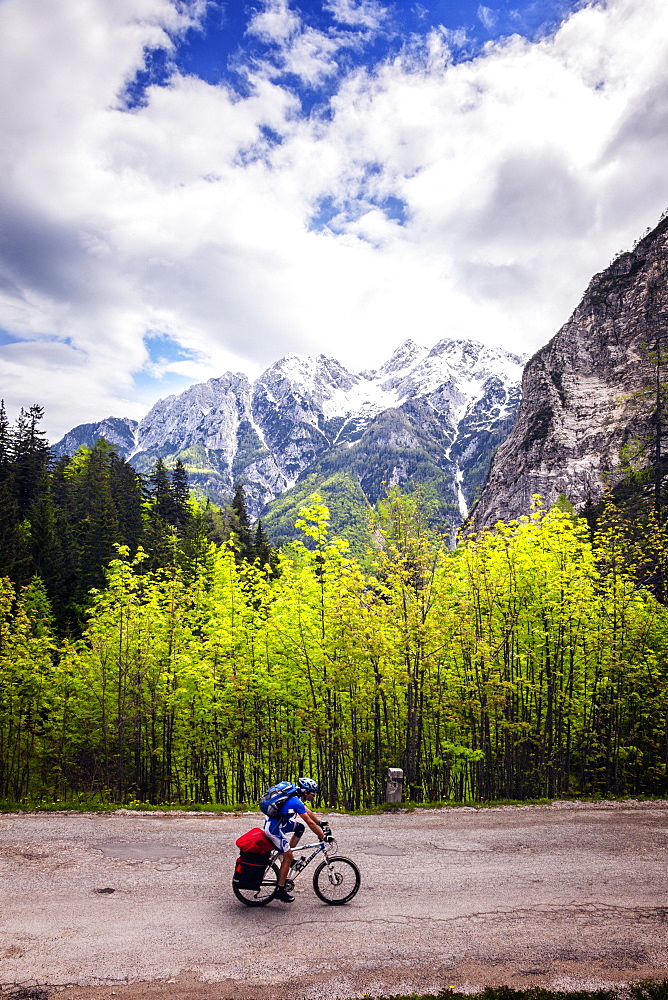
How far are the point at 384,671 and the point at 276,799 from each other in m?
9.17

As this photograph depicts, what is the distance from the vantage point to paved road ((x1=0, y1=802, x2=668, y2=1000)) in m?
6.83

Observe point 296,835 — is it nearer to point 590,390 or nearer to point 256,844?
point 256,844

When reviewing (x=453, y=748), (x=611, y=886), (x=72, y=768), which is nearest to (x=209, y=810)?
(x=453, y=748)

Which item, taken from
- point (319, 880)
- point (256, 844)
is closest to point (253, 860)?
point (256, 844)

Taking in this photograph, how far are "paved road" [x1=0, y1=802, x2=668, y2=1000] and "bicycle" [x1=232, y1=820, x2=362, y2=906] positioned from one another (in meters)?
0.19

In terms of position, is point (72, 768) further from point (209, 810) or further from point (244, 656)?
point (209, 810)

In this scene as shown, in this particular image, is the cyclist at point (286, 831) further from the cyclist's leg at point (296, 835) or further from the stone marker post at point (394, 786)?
the stone marker post at point (394, 786)

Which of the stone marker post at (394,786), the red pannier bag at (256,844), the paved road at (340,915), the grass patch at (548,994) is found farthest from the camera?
the stone marker post at (394,786)

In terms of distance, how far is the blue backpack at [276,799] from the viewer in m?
8.24

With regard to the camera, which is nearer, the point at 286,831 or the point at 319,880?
the point at 286,831

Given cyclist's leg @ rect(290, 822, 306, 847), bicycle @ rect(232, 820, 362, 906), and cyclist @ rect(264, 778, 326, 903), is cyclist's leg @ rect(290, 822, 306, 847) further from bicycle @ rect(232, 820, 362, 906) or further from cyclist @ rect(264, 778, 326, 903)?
bicycle @ rect(232, 820, 362, 906)

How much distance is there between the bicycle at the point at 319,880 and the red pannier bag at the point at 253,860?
0.13m

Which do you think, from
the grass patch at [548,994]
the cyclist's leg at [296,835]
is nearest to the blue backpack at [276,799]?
the cyclist's leg at [296,835]

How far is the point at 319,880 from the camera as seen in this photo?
8.62 m
